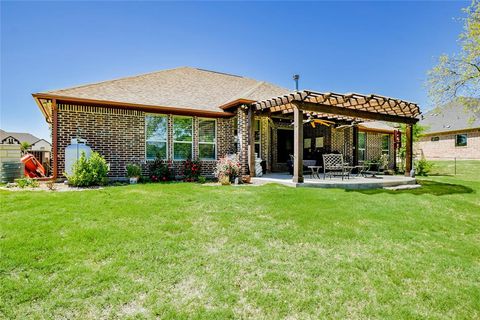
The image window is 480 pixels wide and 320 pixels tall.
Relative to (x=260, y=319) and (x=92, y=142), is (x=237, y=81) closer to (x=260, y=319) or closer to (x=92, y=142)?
(x=92, y=142)

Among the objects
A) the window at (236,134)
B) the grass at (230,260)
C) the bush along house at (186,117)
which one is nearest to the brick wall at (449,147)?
the bush along house at (186,117)

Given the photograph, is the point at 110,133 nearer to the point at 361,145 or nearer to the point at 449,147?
the point at 361,145

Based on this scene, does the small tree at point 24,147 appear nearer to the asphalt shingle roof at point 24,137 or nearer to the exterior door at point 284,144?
the exterior door at point 284,144

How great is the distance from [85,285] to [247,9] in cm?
1109

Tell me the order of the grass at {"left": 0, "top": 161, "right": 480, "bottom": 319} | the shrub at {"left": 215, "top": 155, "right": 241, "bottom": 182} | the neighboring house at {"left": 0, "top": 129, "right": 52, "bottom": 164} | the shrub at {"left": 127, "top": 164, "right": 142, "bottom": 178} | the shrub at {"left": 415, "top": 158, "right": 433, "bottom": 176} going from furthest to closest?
the neighboring house at {"left": 0, "top": 129, "right": 52, "bottom": 164} < the shrub at {"left": 415, "top": 158, "right": 433, "bottom": 176} < the shrub at {"left": 215, "top": 155, "right": 241, "bottom": 182} < the shrub at {"left": 127, "top": 164, "right": 142, "bottom": 178} < the grass at {"left": 0, "top": 161, "right": 480, "bottom": 319}

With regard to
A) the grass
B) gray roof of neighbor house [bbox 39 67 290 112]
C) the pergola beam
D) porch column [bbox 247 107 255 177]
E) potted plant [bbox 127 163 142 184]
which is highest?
gray roof of neighbor house [bbox 39 67 290 112]

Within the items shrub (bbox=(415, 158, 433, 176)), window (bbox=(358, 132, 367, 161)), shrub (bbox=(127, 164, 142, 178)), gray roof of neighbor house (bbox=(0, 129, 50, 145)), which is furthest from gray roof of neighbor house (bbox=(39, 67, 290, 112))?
gray roof of neighbor house (bbox=(0, 129, 50, 145))

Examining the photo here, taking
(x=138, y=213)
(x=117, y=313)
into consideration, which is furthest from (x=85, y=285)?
(x=138, y=213)

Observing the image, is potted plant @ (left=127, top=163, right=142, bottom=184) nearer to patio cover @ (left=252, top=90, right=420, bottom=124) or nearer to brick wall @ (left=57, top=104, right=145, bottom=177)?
brick wall @ (left=57, top=104, right=145, bottom=177)

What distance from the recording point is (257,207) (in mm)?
5914

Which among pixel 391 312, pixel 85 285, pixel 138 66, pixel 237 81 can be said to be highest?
pixel 138 66

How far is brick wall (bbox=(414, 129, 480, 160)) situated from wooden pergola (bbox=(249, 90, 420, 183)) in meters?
13.3

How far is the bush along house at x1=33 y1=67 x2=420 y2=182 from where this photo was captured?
8.92 m

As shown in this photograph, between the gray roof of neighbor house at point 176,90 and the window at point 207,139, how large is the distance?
73cm
